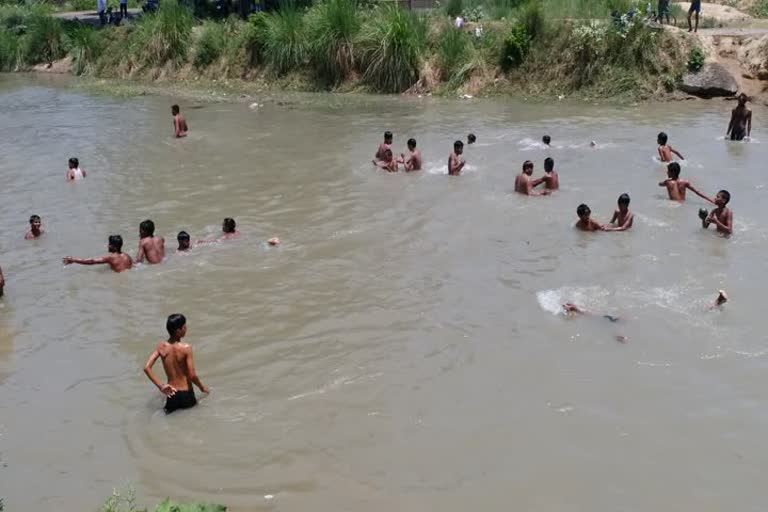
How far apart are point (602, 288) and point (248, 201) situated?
6336mm

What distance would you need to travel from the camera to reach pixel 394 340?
312 inches

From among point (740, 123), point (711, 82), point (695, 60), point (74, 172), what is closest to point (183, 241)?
point (74, 172)

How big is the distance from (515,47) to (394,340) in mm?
16716

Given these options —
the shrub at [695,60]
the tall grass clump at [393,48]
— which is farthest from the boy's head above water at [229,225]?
the shrub at [695,60]

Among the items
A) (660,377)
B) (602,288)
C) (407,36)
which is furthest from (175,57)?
(660,377)

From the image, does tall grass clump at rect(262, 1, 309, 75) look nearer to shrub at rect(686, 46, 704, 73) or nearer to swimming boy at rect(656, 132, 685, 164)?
shrub at rect(686, 46, 704, 73)

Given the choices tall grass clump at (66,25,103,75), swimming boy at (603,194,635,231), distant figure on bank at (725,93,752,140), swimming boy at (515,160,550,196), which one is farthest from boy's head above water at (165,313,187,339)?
tall grass clump at (66,25,103,75)

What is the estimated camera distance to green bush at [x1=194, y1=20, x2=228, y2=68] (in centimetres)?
2723

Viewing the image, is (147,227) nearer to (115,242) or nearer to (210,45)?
(115,242)

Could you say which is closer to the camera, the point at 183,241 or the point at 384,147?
the point at 183,241

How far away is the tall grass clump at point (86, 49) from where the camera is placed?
29.9 meters

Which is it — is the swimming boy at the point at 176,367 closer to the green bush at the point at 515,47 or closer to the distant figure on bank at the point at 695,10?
the green bush at the point at 515,47

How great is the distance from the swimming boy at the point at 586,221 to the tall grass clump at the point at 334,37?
15181mm

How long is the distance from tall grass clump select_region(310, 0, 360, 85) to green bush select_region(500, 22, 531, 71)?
4670mm
